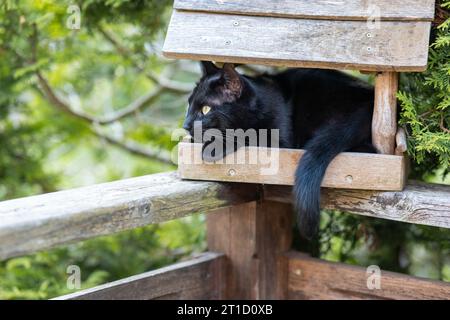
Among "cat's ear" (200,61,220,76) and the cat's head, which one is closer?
the cat's head

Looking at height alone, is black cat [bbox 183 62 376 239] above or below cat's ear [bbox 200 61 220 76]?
below

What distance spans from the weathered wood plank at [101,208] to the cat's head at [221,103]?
0.24 m

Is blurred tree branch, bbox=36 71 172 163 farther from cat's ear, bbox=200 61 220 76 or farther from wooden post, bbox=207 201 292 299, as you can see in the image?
cat's ear, bbox=200 61 220 76

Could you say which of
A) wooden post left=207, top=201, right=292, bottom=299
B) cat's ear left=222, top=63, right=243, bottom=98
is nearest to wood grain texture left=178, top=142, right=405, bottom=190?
cat's ear left=222, top=63, right=243, bottom=98

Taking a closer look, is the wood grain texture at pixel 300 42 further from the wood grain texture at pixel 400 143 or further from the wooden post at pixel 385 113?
the wood grain texture at pixel 400 143

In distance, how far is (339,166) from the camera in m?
2.29

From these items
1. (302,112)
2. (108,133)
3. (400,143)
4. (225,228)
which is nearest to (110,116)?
(108,133)

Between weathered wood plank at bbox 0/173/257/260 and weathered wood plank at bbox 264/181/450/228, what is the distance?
0.42m

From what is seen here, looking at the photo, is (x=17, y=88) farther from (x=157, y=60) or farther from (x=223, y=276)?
(x=223, y=276)

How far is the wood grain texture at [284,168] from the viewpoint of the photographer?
2256 mm

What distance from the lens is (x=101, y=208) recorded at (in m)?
1.92

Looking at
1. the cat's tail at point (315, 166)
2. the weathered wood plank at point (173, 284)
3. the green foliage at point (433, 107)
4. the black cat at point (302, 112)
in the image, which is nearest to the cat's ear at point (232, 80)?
the black cat at point (302, 112)

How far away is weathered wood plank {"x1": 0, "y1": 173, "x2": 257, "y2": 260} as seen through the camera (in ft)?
5.51

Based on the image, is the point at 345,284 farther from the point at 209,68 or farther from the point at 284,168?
the point at 209,68
